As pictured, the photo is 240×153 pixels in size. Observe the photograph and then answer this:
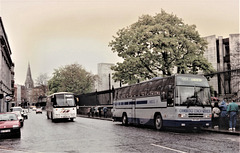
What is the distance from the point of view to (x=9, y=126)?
578 inches

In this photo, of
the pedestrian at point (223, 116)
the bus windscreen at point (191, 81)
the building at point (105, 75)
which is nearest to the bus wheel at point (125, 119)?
the bus windscreen at point (191, 81)

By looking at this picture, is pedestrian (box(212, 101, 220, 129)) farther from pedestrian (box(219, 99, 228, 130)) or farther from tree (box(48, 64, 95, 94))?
tree (box(48, 64, 95, 94))

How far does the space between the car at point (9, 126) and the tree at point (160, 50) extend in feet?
65.6

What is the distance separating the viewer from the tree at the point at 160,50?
110 ft

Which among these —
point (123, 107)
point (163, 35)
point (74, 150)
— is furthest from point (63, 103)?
point (74, 150)

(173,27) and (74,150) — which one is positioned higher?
(173,27)

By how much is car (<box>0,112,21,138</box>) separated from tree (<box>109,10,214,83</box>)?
787 inches

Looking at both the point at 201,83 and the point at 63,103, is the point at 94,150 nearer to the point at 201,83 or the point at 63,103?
the point at 201,83

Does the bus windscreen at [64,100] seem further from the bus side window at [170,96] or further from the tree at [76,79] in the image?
the tree at [76,79]

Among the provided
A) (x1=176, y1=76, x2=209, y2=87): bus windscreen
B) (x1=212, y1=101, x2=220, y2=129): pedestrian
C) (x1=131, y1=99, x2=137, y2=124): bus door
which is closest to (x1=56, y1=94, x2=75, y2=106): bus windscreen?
(x1=131, y1=99, x2=137, y2=124): bus door

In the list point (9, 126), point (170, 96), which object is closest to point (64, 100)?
point (9, 126)

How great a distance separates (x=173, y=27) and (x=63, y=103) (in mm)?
15861

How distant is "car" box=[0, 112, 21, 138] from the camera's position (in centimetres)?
1449

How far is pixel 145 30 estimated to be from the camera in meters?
34.5
